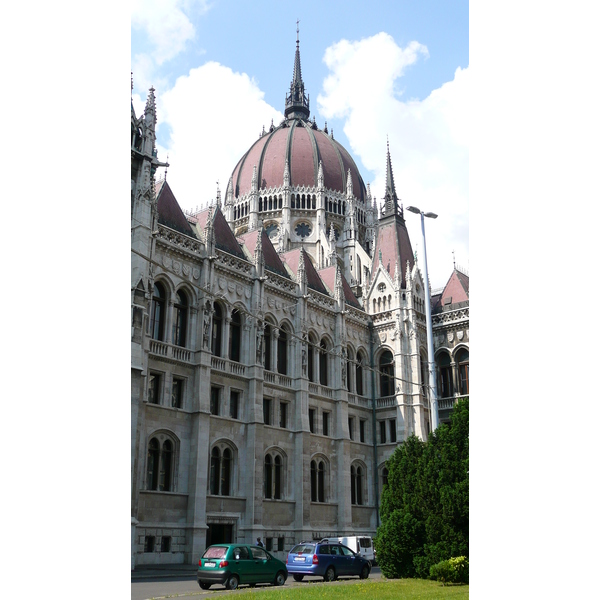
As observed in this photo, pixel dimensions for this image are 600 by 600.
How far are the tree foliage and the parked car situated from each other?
3814mm

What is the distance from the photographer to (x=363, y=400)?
41812 mm

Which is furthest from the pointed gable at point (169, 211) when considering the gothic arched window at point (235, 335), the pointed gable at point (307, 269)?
the pointed gable at point (307, 269)

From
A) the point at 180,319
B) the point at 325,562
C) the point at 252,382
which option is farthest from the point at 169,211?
the point at 325,562

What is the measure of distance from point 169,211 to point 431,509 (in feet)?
64.9

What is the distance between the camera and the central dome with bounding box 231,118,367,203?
66438 millimetres

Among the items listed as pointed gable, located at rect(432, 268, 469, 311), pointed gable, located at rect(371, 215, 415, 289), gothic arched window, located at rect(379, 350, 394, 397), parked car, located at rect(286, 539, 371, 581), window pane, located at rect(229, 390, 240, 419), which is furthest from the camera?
pointed gable, located at rect(371, 215, 415, 289)

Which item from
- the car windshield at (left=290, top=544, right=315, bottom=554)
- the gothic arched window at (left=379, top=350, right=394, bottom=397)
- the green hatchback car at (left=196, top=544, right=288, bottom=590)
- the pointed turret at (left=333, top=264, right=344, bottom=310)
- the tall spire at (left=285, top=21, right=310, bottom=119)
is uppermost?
the tall spire at (left=285, top=21, right=310, bottom=119)

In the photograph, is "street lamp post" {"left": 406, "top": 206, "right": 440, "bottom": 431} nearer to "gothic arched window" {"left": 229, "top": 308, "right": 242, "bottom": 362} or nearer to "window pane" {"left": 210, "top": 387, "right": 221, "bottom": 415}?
"window pane" {"left": 210, "top": 387, "right": 221, "bottom": 415}

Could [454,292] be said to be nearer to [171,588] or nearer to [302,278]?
[302,278]

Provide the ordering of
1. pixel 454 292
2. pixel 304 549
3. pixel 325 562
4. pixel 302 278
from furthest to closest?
pixel 454 292
pixel 302 278
pixel 304 549
pixel 325 562

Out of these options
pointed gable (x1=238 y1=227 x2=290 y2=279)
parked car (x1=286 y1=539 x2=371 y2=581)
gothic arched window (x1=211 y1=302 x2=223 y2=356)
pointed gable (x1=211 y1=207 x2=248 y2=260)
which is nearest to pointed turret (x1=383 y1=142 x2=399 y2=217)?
pointed gable (x1=238 y1=227 x2=290 y2=279)

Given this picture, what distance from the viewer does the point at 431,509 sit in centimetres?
1906
